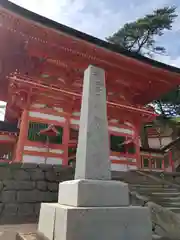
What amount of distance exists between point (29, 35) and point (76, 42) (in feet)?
5.77

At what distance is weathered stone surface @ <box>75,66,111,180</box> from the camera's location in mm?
2553

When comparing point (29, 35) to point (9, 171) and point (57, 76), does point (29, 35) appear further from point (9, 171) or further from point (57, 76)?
point (9, 171)

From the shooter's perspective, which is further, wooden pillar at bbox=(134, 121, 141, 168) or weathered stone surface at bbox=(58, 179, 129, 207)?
wooden pillar at bbox=(134, 121, 141, 168)

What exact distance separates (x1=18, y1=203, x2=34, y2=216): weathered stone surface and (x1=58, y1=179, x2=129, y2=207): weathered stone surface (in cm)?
395

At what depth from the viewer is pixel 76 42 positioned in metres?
8.03

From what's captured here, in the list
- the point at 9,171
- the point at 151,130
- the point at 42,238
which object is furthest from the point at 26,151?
the point at 151,130

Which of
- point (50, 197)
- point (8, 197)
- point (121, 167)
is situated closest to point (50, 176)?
point (50, 197)

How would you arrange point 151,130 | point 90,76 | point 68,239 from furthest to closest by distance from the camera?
point 151,130
point 90,76
point 68,239

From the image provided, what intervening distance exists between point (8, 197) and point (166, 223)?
4197 millimetres

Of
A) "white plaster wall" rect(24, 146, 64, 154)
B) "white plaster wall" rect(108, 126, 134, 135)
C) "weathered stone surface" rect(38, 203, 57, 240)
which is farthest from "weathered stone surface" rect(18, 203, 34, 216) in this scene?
"white plaster wall" rect(108, 126, 134, 135)

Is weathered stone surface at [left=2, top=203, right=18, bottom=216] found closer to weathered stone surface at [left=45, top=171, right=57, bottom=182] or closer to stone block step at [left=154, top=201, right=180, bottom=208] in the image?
weathered stone surface at [left=45, top=171, right=57, bottom=182]

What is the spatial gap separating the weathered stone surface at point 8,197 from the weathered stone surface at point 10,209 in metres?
0.11

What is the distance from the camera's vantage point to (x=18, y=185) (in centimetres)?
601

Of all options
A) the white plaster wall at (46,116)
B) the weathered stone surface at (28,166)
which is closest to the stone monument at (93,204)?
the weathered stone surface at (28,166)
